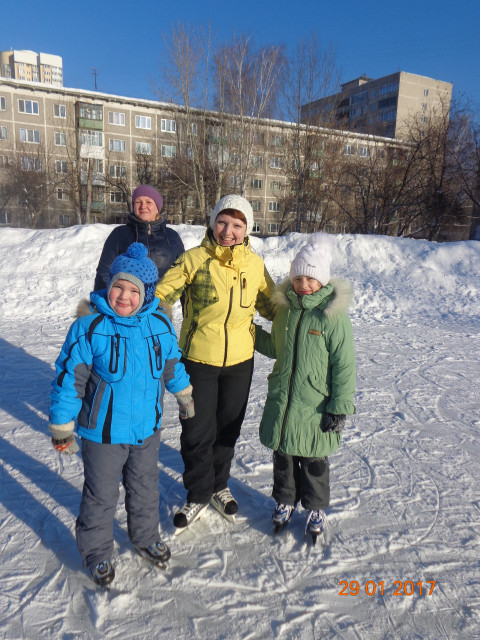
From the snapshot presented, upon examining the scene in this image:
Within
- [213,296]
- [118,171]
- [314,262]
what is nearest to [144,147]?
[118,171]

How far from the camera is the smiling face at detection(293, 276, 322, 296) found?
2234 mm

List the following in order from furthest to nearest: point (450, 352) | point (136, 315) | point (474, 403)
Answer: point (450, 352) → point (474, 403) → point (136, 315)

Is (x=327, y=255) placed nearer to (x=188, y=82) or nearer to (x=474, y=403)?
(x=474, y=403)

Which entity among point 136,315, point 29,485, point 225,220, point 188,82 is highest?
point 188,82

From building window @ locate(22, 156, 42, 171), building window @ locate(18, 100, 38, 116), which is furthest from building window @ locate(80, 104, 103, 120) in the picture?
building window @ locate(22, 156, 42, 171)

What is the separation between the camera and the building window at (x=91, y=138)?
27.2m

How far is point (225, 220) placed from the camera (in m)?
2.25

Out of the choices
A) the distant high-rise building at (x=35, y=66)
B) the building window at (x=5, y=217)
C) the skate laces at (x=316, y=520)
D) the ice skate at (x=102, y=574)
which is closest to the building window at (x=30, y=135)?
the building window at (x=5, y=217)

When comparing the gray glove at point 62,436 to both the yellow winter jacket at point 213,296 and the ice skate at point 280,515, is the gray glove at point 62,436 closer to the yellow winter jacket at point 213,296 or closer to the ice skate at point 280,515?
the yellow winter jacket at point 213,296

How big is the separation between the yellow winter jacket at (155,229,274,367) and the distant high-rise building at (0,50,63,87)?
95999mm

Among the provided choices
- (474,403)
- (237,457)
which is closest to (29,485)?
(237,457)

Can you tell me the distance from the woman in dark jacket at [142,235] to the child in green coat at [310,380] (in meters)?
1.11

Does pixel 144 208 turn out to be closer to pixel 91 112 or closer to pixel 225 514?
pixel 225 514

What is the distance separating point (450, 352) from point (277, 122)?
15.3 meters
